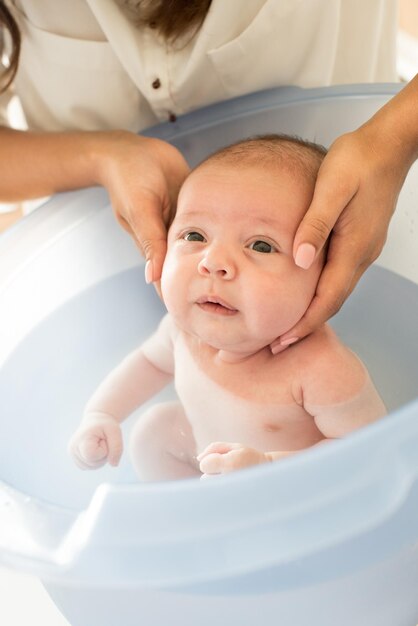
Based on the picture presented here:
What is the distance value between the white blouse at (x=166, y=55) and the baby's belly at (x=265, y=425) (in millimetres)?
407

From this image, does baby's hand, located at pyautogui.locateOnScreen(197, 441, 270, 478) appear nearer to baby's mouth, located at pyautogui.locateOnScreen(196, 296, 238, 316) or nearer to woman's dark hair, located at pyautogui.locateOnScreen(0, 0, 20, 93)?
baby's mouth, located at pyautogui.locateOnScreen(196, 296, 238, 316)

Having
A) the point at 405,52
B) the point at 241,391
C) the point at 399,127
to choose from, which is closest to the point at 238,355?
the point at 241,391

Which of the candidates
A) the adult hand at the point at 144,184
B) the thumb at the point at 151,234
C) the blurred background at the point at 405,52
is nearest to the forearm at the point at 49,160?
the adult hand at the point at 144,184

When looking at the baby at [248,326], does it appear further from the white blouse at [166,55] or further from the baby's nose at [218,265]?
the white blouse at [166,55]

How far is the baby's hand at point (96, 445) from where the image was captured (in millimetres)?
1005

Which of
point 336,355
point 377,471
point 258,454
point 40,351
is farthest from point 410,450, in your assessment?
Answer: point 40,351

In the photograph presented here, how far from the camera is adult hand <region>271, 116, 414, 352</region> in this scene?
0.85 meters

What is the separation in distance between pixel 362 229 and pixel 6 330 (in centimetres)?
45

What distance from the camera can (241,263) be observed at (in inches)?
34.5

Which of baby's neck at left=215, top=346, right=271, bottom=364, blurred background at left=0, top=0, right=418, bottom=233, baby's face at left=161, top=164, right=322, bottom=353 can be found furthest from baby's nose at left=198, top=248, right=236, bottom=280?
blurred background at left=0, top=0, right=418, bottom=233

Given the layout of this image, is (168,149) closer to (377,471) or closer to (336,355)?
(336,355)

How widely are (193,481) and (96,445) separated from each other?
1.19ft

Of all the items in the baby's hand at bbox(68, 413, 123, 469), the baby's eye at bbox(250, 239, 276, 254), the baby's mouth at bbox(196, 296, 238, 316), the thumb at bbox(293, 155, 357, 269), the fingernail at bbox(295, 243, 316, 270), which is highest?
the thumb at bbox(293, 155, 357, 269)

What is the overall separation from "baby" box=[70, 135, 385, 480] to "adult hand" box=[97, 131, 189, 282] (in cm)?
4
